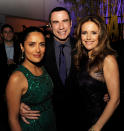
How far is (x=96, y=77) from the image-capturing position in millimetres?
1650

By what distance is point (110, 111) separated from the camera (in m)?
1.54

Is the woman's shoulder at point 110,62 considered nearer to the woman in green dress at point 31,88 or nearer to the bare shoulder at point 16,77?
the woman in green dress at point 31,88

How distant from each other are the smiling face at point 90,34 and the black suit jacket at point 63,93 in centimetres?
33

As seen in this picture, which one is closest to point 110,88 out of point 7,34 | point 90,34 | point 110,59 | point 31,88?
point 110,59

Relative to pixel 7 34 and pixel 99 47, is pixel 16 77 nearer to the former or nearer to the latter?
pixel 99 47

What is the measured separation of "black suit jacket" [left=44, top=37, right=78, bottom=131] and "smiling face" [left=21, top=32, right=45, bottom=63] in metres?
0.40

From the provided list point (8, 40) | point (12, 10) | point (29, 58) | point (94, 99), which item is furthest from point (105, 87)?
point (12, 10)

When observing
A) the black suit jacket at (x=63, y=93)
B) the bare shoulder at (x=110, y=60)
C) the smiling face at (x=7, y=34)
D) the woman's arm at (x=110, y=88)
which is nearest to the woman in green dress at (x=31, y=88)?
the black suit jacket at (x=63, y=93)

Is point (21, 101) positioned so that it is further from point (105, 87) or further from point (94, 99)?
point (105, 87)

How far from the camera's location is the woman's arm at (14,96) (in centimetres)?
132

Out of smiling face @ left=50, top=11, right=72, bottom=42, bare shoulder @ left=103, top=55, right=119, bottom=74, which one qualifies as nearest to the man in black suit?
smiling face @ left=50, top=11, right=72, bottom=42

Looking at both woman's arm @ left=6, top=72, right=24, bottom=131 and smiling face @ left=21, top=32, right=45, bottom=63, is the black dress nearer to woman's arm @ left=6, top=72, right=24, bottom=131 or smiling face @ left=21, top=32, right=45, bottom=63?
smiling face @ left=21, top=32, right=45, bottom=63

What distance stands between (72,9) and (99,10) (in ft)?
4.54

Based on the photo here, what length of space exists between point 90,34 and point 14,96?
0.98 meters
